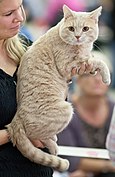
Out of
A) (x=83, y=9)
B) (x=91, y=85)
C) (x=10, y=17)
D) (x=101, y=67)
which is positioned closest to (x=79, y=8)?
(x=83, y=9)

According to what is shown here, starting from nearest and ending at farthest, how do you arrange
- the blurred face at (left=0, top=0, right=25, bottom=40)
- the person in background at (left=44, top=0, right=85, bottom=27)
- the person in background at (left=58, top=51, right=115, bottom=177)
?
the blurred face at (left=0, top=0, right=25, bottom=40) < the person in background at (left=58, top=51, right=115, bottom=177) < the person in background at (left=44, top=0, right=85, bottom=27)

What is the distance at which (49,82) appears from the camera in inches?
80.9

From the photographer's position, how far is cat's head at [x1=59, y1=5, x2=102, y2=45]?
204 cm

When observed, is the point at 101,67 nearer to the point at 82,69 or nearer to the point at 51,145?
the point at 82,69

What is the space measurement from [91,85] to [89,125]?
26cm

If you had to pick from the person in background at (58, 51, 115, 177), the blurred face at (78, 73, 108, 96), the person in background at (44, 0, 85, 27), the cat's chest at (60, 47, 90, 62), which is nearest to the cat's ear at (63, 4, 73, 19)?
the cat's chest at (60, 47, 90, 62)

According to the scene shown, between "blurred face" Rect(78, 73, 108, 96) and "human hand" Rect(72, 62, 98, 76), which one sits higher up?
"human hand" Rect(72, 62, 98, 76)

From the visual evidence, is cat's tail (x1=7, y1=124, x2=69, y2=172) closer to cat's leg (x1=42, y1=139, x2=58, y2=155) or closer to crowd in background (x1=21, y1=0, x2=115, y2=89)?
cat's leg (x1=42, y1=139, x2=58, y2=155)

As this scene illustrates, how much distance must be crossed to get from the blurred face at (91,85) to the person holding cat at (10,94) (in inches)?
53.7

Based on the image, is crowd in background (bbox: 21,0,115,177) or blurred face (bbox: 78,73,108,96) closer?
blurred face (bbox: 78,73,108,96)

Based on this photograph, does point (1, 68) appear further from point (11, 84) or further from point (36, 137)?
point (36, 137)

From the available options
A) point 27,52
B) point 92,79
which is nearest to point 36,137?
point 27,52

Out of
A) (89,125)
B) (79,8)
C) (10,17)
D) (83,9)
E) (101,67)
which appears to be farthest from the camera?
(83,9)

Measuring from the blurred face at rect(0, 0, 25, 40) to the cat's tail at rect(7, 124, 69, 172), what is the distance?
14.1 inches
